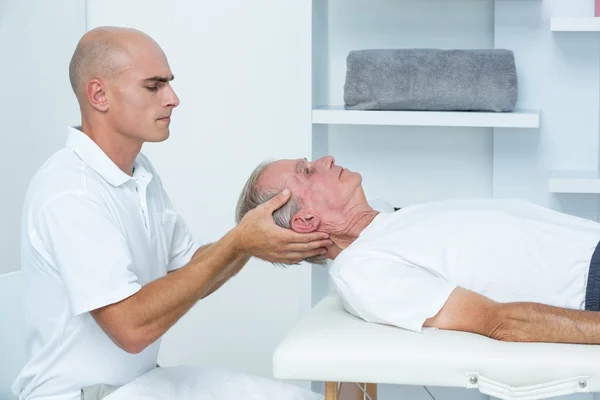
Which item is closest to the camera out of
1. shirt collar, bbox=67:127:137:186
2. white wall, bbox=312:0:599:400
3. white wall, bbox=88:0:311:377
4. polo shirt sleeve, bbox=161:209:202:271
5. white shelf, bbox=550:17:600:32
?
shirt collar, bbox=67:127:137:186

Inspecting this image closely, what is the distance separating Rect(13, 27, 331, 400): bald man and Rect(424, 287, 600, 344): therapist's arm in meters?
0.41

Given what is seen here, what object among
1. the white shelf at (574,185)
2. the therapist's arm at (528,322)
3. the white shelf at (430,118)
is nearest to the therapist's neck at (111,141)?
the white shelf at (430,118)

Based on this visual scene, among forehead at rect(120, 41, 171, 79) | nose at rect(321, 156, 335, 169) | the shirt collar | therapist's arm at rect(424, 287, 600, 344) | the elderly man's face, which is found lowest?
therapist's arm at rect(424, 287, 600, 344)

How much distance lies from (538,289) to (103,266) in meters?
0.87

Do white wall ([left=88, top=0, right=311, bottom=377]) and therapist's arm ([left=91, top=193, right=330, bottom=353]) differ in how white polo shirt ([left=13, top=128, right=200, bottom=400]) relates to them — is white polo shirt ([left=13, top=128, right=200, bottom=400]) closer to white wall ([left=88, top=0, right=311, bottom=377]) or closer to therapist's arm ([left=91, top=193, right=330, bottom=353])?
therapist's arm ([left=91, top=193, right=330, bottom=353])

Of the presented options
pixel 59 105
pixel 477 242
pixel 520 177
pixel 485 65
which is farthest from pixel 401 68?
pixel 59 105

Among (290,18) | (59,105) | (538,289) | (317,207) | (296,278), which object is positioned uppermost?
(290,18)

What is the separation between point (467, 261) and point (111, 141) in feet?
2.61

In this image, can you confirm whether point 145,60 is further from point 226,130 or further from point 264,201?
point 226,130

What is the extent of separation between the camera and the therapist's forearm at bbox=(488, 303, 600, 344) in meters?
1.52

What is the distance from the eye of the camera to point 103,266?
5.41ft

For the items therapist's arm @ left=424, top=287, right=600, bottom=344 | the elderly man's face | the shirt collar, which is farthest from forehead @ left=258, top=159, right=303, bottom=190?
therapist's arm @ left=424, top=287, right=600, bottom=344

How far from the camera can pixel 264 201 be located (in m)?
2.03

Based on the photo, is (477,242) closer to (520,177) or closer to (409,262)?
(409,262)
